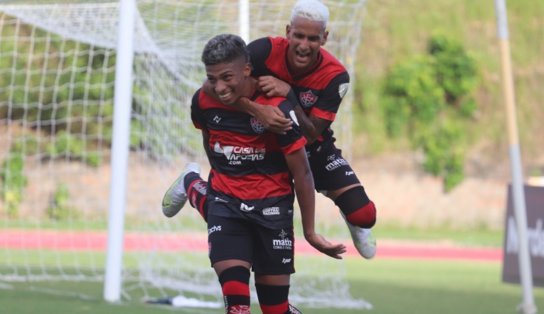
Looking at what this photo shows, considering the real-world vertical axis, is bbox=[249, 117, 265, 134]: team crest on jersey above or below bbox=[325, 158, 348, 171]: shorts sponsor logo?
above

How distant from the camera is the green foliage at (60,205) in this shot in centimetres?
2080

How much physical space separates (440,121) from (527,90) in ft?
8.11

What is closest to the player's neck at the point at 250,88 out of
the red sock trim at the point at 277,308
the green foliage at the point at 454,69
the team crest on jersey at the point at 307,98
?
the team crest on jersey at the point at 307,98

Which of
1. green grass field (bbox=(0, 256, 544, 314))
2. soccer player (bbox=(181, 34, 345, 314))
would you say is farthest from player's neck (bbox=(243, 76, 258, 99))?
green grass field (bbox=(0, 256, 544, 314))

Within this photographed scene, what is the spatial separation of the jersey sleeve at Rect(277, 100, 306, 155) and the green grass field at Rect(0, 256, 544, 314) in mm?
3779

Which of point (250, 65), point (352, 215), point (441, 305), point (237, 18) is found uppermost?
point (237, 18)

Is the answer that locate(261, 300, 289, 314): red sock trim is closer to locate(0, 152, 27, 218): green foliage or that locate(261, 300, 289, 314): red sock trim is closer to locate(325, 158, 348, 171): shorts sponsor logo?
locate(325, 158, 348, 171): shorts sponsor logo

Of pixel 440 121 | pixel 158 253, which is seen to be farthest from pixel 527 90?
pixel 158 253

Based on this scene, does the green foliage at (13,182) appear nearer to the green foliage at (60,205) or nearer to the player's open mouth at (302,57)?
the green foliage at (60,205)

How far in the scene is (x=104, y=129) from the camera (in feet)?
Answer: 74.1

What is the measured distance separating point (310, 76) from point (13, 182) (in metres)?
15.0

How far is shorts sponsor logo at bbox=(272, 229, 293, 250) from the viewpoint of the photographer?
18.3 ft

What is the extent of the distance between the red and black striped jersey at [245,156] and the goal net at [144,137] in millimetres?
4211

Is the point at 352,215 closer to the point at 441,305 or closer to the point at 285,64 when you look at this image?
the point at 285,64
